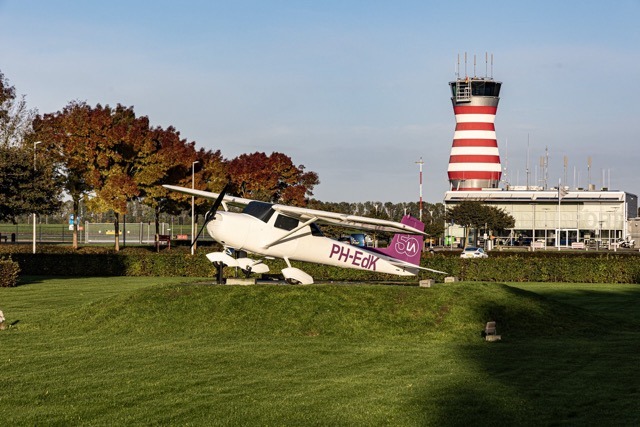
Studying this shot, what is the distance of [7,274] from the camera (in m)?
44.9

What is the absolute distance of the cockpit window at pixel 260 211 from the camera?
32.9 metres

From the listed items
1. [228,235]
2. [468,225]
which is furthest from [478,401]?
[468,225]

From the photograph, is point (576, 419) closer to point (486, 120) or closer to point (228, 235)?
point (228, 235)

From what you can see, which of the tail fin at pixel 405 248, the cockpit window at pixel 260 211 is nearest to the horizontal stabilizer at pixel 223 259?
the cockpit window at pixel 260 211

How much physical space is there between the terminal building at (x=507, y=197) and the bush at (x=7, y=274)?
10356cm

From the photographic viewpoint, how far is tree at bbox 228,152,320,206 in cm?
10312

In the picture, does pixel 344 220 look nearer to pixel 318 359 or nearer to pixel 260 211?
pixel 260 211

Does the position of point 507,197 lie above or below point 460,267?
above

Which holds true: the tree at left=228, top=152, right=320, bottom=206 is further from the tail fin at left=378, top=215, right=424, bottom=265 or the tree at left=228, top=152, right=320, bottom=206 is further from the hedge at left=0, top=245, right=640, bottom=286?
the tail fin at left=378, top=215, right=424, bottom=265

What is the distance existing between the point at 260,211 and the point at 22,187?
2988 cm

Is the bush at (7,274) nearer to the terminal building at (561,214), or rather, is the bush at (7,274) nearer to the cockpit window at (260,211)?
the cockpit window at (260,211)

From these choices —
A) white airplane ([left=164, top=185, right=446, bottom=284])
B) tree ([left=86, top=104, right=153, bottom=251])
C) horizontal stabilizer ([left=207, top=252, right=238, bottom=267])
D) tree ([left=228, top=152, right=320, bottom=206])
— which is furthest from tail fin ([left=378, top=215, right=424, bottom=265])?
tree ([left=228, top=152, right=320, bottom=206])

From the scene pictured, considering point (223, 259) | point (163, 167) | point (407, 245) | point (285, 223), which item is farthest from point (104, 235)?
point (285, 223)

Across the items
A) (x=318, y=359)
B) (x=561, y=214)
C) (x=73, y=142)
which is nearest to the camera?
(x=318, y=359)
